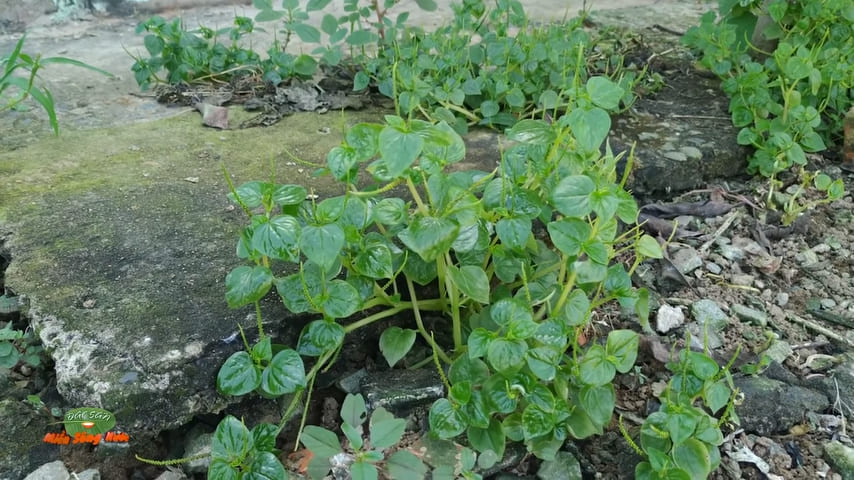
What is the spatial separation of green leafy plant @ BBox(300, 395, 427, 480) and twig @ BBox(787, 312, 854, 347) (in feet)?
3.13

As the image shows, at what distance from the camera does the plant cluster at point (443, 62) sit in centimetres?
204

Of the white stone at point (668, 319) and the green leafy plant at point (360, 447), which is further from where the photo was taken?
the white stone at point (668, 319)

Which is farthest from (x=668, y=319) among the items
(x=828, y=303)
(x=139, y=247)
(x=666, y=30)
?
(x=666, y=30)

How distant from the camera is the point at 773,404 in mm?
1356

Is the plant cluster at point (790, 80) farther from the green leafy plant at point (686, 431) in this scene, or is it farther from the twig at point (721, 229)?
the green leafy plant at point (686, 431)

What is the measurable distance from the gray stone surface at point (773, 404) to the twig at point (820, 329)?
21 centimetres

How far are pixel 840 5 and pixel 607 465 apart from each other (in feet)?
5.32

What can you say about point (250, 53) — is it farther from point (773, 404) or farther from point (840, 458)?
point (840, 458)

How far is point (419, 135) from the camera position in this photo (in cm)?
108

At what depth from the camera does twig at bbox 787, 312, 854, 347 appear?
5.10ft

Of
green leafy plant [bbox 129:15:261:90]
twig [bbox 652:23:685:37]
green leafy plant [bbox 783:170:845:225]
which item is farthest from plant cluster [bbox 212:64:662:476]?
twig [bbox 652:23:685:37]

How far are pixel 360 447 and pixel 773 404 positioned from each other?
0.79 metres

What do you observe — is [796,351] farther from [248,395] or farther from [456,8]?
[456,8]

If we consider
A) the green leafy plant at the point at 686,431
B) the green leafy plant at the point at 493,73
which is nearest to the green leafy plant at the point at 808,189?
the green leafy plant at the point at 493,73
